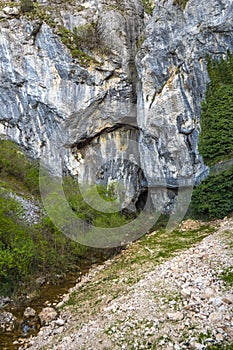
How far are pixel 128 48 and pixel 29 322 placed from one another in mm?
25830

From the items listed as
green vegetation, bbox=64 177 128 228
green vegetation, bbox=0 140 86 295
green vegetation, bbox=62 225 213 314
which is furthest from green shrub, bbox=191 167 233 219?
green vegetation, bbox=0 140 86 295

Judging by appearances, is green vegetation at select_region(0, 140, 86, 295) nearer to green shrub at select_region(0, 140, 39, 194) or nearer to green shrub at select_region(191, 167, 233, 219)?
green shrub at select_region(191, 167, 233, 219)

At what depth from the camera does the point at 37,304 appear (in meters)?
12.1

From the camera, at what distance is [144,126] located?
980 inches

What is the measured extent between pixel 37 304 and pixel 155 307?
5887 mm

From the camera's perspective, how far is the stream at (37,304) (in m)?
9.84

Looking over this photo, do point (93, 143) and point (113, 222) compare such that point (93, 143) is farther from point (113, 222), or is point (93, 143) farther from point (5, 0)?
point (5, 0)

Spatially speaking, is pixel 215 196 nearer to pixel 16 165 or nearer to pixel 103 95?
pixel 103 95

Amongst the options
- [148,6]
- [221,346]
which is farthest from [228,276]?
[148,6]

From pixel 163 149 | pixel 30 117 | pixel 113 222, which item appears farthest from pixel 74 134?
pixel 113 222

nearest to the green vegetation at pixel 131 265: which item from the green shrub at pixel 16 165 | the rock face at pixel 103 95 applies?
the rock face at pixel 103 95

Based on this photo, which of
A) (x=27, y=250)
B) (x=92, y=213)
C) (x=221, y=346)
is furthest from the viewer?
(x=92, y=213)

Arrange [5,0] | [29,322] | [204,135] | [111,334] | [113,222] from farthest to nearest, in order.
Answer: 1. [5,0]
2. [204,135]
3. [113,222]
4. [29,322]
5. [111,334]

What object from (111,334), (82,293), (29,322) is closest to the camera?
(111,334)
